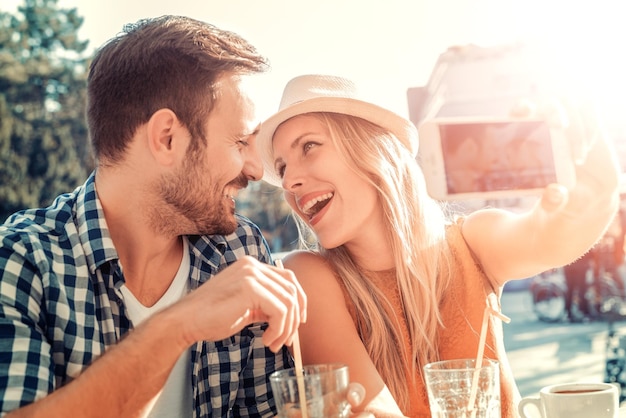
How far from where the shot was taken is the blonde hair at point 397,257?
2146 millimetres

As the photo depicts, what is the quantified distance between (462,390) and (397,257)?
2.92 feet

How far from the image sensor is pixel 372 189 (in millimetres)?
2350

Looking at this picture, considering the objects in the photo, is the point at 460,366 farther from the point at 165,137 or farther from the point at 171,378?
the point at 165,137

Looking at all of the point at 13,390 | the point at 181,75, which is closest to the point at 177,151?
the point at 181,75

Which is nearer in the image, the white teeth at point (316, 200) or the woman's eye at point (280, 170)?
the white teeth at point (316, 200)

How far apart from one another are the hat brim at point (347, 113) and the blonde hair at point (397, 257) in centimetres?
3

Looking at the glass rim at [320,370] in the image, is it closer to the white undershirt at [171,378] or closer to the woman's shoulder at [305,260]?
the white undershirt at [171,378]

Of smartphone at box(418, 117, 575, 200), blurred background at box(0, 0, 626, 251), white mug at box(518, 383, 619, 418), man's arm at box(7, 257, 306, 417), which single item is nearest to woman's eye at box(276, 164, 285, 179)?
man's arm at box(7, 257, 306, 417)

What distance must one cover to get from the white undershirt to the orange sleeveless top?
0.50 metres

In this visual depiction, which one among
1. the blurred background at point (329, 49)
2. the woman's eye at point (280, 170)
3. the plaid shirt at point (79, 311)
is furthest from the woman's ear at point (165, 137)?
the blurred background at point (329, 49)

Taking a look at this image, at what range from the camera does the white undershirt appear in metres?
2.03

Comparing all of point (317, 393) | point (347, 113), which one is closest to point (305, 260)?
point (347, 113)

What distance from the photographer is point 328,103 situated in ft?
7.48

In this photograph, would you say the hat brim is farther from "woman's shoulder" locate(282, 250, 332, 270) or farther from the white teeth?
"woman's shoulder" locate(282, 250, 332, 270)
